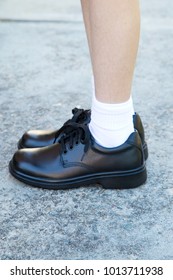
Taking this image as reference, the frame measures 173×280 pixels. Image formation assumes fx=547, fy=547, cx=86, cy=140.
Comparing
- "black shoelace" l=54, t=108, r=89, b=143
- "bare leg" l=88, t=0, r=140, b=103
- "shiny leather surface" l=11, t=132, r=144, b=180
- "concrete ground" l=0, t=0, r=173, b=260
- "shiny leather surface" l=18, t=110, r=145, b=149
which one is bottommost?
"concrete ground" l=0, t=0, r=173, b=260

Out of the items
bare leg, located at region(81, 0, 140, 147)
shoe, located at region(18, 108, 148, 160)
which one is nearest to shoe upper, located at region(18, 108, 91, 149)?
shoe, located at region(18, 108, 148, 160)

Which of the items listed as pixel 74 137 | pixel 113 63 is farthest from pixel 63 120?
pixel 113 63

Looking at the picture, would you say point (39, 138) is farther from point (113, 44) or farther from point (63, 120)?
point (113, 44)

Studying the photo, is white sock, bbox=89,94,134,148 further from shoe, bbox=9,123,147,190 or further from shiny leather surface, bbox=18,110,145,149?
shiny leather surface, bbox=18,110,145,149

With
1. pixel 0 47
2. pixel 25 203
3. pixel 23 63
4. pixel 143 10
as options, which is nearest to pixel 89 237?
pixel 25 203

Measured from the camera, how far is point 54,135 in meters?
1.64

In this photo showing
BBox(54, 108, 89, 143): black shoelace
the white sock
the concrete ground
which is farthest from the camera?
BBox(54, 108, 89, 143): black shoelace

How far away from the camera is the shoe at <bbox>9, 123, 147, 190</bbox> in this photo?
1.48 metres

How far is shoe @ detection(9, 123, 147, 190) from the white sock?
0.02 m

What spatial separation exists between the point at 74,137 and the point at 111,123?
123mm

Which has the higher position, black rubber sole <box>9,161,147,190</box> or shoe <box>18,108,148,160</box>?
shoe <box>18,108,148,160</box>

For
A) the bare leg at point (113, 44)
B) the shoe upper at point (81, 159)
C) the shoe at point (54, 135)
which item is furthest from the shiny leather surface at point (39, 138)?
the bare leg at point (113, 44)

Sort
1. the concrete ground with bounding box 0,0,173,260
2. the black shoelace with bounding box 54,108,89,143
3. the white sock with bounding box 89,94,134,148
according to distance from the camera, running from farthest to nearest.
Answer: the black shoelace with bounding box 54,108,89,143 → the white sock with bounding box 89,94,134,148 → the concrete ground with bounding box 0,0,173,260

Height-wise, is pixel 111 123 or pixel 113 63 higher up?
pixel 113 63
